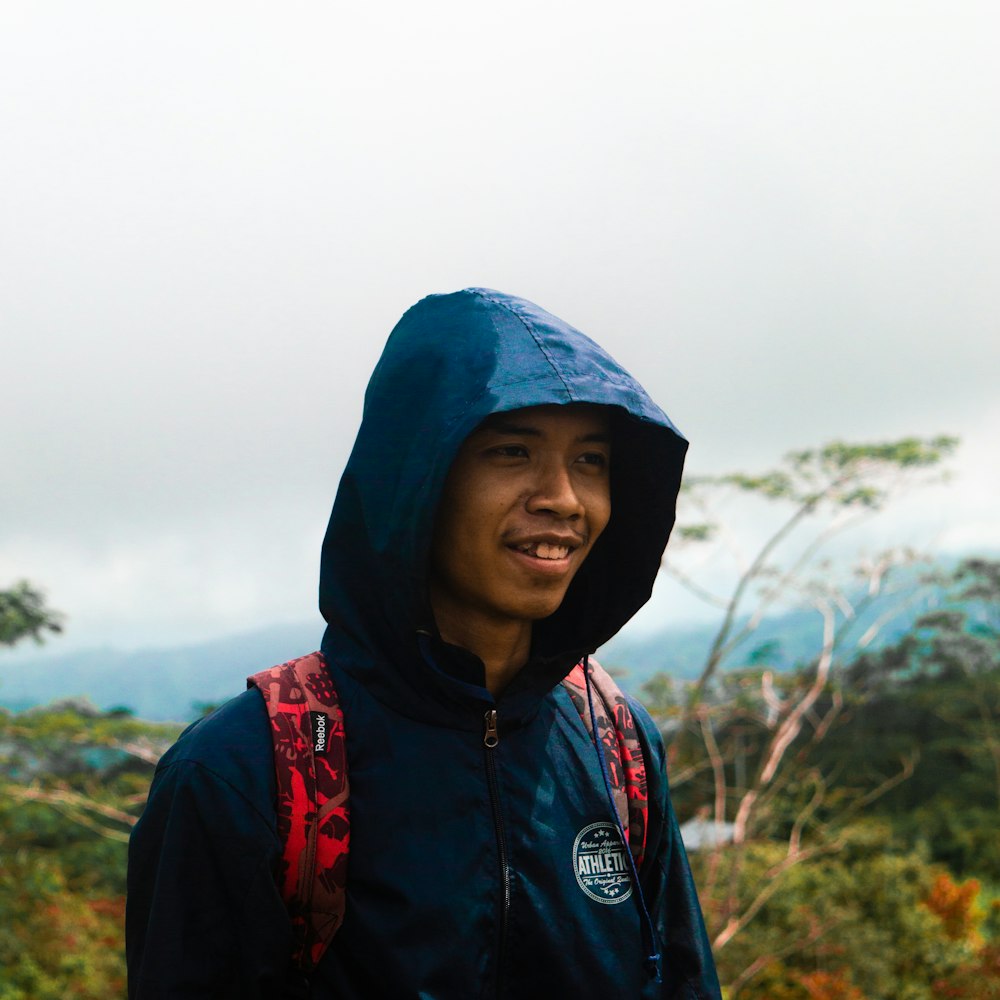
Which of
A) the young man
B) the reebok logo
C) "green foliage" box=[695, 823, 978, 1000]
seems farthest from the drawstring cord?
"green foliage" box=[695, 823, 978, 1000]

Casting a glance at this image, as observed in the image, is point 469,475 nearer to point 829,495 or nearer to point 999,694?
point 829,495

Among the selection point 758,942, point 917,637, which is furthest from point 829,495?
point 917,637

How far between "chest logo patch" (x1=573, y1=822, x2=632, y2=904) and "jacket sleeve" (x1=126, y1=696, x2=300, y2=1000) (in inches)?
17.8

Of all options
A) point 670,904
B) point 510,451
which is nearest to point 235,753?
point 510,451

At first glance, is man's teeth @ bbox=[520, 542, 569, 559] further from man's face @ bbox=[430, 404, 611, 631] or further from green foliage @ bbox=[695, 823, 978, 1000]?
green foliage @ bbox=[695, 823, 978, 1000]

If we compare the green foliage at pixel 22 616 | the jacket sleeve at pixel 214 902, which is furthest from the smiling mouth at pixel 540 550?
the green foliage at pixel 22 616

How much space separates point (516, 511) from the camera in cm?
161

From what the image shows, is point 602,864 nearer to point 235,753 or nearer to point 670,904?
point 670,904

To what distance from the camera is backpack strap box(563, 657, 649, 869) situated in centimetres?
178

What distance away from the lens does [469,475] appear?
1607 millimetres

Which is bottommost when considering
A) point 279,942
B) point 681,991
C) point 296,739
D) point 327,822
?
point 681,991

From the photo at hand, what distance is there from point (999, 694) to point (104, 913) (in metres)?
9.82

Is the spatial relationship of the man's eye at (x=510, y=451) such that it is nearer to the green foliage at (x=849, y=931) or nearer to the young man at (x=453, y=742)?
the young man at (x=453, y=742)

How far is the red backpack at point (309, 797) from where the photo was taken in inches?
58.5
